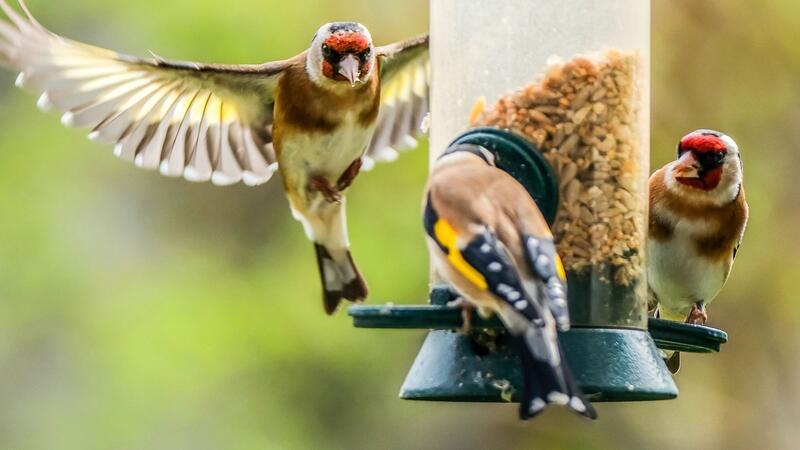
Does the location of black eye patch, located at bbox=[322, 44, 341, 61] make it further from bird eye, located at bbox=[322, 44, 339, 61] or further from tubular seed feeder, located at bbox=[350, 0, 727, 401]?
tubular seed feeder, located at bbox=[350, 0, 727, 401]

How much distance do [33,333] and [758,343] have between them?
4573 mm

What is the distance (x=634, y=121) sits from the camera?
17.7 ft

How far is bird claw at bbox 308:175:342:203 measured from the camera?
21.0 ft

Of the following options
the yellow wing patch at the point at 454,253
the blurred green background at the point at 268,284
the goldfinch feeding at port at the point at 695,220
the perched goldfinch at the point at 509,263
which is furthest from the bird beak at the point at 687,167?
the blurred green background at the point at 268,284

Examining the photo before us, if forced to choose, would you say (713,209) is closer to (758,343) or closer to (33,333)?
(758,343)

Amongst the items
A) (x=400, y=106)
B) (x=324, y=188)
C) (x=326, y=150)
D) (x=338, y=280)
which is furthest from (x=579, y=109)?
(x=338, y=280)

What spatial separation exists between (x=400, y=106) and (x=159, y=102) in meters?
1.03

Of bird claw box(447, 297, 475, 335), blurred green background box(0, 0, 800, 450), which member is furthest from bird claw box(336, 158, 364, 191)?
blurred green background box(0, 0, 800, 450)

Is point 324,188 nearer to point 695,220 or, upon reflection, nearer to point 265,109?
point 265,109

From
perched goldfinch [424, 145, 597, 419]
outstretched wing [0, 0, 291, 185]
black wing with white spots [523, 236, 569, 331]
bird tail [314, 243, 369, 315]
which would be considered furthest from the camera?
bird tail [314, 243, 369, 315]

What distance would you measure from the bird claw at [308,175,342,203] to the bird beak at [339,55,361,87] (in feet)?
1.89

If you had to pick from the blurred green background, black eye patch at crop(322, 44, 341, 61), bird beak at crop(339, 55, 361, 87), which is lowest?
the blurred green background

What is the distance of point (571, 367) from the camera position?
4.90 m

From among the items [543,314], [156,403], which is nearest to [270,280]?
[156,403]
